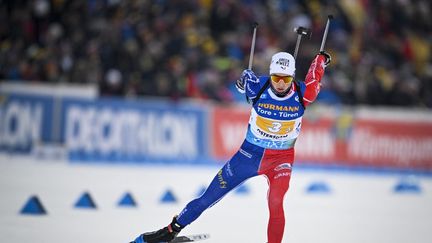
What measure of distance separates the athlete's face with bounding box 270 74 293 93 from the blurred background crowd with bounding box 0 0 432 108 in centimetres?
1208

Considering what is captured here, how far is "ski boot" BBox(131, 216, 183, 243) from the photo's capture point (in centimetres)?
940

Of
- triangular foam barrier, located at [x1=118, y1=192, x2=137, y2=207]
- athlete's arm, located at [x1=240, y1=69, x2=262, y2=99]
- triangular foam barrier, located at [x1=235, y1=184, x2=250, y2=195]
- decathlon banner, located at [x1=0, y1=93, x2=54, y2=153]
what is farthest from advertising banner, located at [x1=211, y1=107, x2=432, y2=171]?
athlete's arm, located at [x1=240, y1=69, x2=262, y2=99]

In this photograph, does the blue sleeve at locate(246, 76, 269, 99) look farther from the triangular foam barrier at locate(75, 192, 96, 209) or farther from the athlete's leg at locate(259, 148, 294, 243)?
the triangular foam barrier at locate(75, 192, 96, 209)

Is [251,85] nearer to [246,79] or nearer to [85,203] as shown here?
[246,79]

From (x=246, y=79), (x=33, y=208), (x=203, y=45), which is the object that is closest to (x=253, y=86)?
(x=246, y=79)

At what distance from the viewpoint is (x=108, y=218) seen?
39.4 feet

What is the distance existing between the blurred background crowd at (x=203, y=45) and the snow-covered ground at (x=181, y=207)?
2.55 meters

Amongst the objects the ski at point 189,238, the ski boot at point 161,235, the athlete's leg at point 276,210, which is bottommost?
the ski at point 189,238

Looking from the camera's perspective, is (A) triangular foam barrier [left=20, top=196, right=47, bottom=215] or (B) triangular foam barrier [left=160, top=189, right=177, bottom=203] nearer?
(A) triangular foam barrier [left=20, top=196, right=47, bottom=215]

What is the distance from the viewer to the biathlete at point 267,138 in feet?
30.7

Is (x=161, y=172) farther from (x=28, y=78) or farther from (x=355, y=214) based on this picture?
(x=355, y=214)

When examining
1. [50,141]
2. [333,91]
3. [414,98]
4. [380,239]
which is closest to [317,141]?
[333,91]

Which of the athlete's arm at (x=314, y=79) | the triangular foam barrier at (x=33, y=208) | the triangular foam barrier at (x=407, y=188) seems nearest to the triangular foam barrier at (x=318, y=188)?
the triangular foam barrier at (x=407, y=188)

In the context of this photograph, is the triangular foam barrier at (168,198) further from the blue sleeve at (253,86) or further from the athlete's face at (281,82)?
the athlete's face at (281,82)
